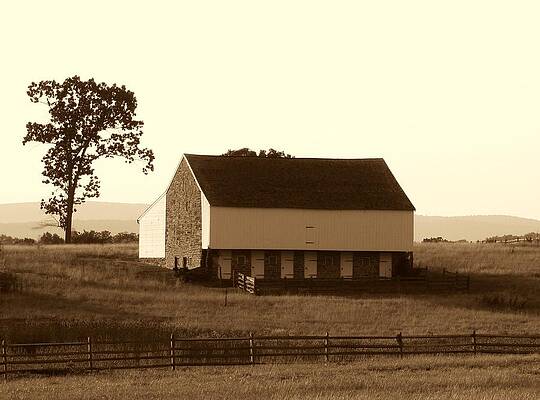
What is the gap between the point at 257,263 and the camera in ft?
231

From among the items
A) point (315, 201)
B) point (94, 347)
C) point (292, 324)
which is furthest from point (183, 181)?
point (94, 347)

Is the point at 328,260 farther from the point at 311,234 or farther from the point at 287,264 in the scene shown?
the point at 287,264

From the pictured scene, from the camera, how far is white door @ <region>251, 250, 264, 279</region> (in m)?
70.2

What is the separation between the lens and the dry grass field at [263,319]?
1177 inches

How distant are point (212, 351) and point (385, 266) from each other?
35881 mm

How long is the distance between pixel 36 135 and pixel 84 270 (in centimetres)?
2259

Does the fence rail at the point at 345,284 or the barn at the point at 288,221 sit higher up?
the barn at the point at 288,221

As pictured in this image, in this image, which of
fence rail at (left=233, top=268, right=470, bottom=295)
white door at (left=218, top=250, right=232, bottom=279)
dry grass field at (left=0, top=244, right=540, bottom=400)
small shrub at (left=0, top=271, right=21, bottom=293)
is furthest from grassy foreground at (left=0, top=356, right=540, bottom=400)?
white door at (left=218, top=250, right=232, bottom=279)

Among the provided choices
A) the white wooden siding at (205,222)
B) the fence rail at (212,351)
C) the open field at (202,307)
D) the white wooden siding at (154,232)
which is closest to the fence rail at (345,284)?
the open field at (202,307)

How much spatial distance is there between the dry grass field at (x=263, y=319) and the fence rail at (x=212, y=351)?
2.46ft

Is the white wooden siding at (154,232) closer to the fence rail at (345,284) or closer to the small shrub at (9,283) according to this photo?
the fence rail at (345,284)

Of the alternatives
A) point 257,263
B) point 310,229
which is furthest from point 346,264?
point 257,263

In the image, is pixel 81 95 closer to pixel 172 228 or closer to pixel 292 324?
Answer: pixel 172 228

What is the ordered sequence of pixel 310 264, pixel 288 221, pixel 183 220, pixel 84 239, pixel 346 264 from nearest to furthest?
pixel 288 221 → pixel 310 264 → pixel 346 264 → pixel 183 220 → pixel 84 239
